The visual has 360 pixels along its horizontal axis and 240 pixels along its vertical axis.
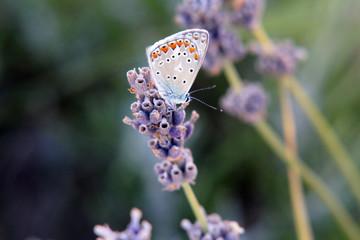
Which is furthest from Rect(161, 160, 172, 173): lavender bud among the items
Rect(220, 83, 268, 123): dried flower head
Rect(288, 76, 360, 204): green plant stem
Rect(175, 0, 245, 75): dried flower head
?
Rect(288, 76, 360, 204): green plant stem

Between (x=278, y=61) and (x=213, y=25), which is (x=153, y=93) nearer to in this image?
(x=213, y=25)

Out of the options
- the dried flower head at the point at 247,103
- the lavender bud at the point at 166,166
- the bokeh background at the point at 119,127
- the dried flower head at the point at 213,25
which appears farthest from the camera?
the bokeh background at the point at 119,127

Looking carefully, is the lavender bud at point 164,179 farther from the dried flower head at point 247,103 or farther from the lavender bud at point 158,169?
the dried flower head at point 247,103

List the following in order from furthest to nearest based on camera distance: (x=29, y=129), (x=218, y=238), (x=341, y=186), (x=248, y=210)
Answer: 1. (x=29, y=129)
2. (x=248, y=210)
3. (x=341, y=186)
4. (x=218, y=238)

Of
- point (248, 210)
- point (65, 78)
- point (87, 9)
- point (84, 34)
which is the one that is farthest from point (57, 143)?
point (248, 210)

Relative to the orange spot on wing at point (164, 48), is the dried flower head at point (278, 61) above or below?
above

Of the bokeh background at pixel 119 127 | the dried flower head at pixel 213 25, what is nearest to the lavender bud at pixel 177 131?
the dried flower head at pixel 213 25

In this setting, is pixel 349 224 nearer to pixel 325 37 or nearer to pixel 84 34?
pixel 325 37

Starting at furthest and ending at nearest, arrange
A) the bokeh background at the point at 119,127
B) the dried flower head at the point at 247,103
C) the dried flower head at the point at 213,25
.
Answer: the bokeh background at the point at 119,127 → the dried flower head at the point at 247,103 → the dried flower head at the point at 213,25
